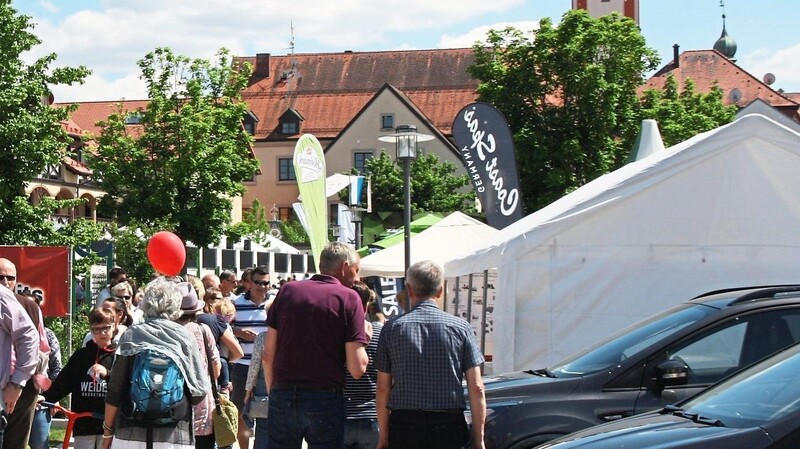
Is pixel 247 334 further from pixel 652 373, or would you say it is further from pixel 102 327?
pixel 652 373

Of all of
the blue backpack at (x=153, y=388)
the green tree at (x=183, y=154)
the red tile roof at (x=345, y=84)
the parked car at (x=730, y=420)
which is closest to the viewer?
the parked car at (x=730, y=420)

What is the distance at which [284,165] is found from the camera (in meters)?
81.1

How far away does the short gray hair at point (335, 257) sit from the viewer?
7004 mm

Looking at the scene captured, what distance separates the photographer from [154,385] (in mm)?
6703

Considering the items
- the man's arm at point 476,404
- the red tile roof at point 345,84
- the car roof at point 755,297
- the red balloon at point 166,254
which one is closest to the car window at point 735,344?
the car roof at point 755,297

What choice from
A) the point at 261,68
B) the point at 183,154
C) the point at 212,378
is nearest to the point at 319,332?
the point at 212,378

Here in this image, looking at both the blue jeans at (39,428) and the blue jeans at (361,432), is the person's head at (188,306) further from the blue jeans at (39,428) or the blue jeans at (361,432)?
the blue jeans at (39,428)

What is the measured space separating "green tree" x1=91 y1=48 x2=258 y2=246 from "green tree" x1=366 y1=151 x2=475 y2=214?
61.8 ft

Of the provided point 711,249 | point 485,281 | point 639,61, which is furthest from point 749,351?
point 639,61

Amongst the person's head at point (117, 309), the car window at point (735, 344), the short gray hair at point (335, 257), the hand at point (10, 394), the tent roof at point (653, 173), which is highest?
the tent roof at point (653, 173)

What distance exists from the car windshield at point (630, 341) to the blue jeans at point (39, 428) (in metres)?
4.31

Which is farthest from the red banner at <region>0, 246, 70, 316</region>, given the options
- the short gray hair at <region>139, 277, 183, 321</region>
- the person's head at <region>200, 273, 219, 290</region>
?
the short gray hair at <region>139, 277, 183, 321</region>

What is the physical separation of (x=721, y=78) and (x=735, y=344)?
2965 inches

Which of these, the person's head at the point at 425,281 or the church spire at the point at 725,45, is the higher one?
the church spire at the point at 725,45
